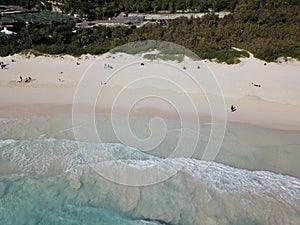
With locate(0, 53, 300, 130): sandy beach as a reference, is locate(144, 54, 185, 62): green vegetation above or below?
above

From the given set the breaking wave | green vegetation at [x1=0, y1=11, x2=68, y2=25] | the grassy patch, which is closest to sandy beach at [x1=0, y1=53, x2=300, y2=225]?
the breaking wave

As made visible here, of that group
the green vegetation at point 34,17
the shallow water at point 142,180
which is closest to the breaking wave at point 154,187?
the shallow water at point 142,180

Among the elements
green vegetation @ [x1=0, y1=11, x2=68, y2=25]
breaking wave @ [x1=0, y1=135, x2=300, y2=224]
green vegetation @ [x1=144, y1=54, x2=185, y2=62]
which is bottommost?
breaking wave @ [x1=0, y1=135, x2=300, y2=224]

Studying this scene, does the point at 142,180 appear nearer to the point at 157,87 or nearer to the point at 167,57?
the point at 157,87

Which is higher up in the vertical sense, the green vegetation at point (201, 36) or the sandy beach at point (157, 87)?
the green vegetation at point (201, 36)

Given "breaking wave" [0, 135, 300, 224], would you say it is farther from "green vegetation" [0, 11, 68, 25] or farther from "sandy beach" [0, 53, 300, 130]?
"green vegetation" [0, 11, 68, 25]

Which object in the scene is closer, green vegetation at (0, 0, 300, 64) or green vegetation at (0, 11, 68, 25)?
green vegetation at (0, 0, 300, 64)

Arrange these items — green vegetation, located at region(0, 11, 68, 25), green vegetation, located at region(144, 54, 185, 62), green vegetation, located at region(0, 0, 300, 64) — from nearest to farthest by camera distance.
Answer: green vegetation, located at region(144, 54, 185, 62), green vegetation, located at region(0, 0, 300, 64), green vegetation, located at region(0, 11, 68, 25)

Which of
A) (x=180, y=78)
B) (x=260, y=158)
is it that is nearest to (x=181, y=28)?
(x=180, y=78)

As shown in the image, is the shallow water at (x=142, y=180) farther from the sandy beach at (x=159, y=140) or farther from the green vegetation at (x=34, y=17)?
the green vegetation at (x=34, y=17)
